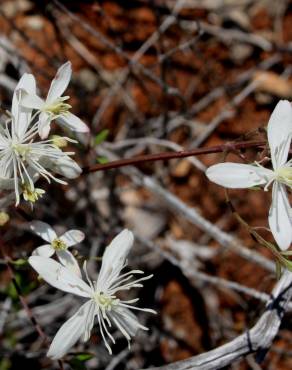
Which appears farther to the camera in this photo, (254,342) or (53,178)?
(254,342)

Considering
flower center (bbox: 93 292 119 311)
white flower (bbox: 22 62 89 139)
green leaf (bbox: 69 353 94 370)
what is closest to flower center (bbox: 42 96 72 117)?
white flower (bbox: 22 62 89 139)

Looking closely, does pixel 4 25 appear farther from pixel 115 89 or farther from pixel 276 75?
pixel 276 75

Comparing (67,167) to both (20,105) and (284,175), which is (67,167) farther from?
(284,175)

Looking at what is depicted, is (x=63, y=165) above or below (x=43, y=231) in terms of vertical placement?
above

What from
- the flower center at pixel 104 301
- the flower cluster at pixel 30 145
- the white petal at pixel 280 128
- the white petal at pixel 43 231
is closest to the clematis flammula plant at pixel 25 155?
the flower cluster at pixel 30 145

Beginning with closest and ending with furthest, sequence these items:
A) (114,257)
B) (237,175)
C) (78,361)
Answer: (237,175) → (114,257) → (78,361)

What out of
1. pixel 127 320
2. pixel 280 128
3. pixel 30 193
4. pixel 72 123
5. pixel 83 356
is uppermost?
pixel 280 128

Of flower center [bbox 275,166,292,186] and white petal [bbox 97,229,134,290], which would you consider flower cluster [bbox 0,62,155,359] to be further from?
flower center [bbox 275,166,292,186]

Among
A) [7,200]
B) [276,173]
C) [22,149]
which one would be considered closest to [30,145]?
[22,149]
